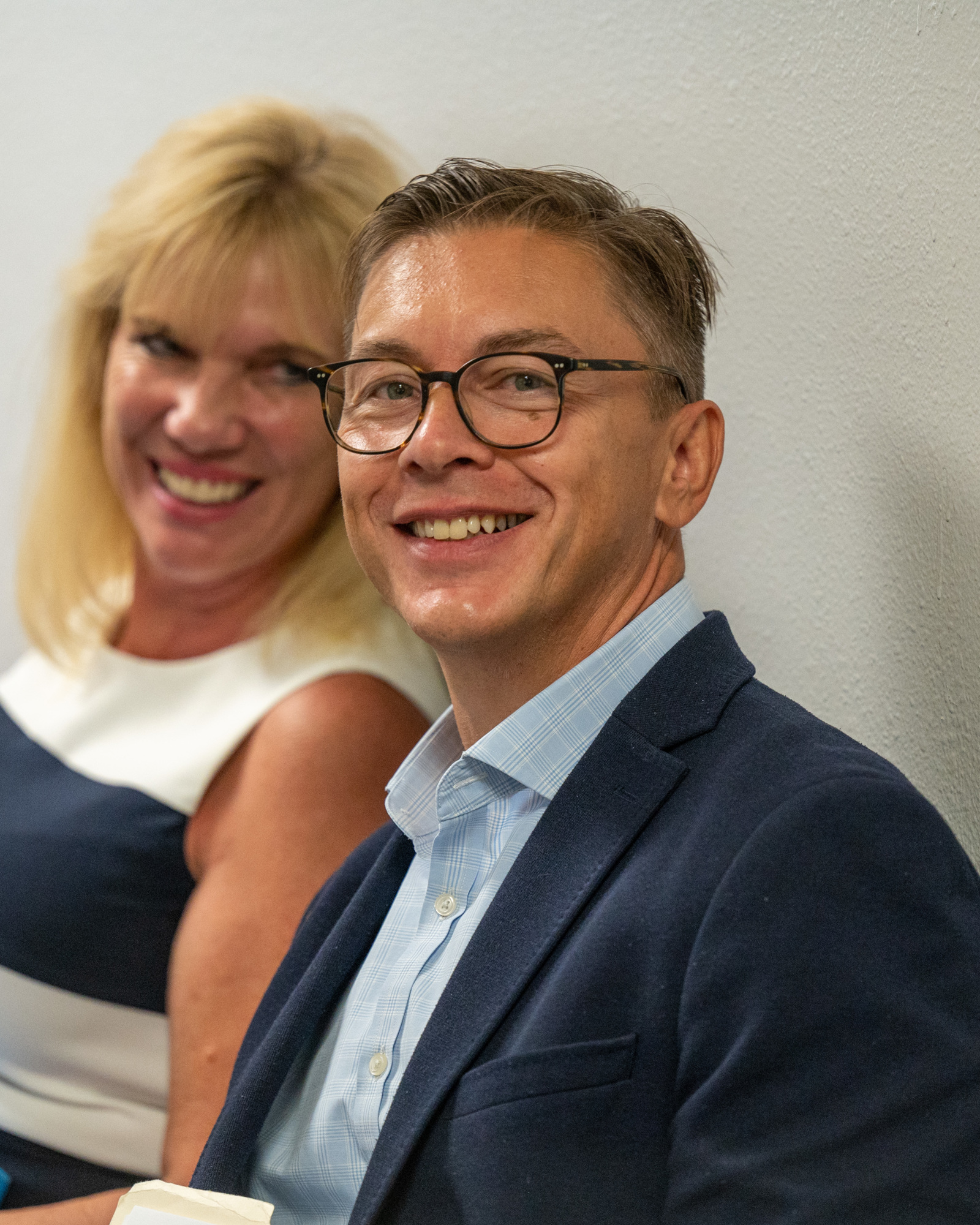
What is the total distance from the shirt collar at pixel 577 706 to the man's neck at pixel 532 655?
0.08ft

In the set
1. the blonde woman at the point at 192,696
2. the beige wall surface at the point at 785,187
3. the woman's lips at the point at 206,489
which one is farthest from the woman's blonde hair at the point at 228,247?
the beige wall surface at the point at 785,187

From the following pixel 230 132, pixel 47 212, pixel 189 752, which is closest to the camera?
pixel 189 752

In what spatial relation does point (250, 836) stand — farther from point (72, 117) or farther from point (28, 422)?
point (72, 117)

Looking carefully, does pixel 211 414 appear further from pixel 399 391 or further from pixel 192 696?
pixel 399 391

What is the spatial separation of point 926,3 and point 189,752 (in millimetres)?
1109

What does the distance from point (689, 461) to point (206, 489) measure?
0.80 meters

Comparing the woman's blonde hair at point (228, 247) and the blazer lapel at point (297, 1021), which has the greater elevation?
the woman's blonde hair at point (228, 247)

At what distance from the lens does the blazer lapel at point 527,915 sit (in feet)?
2.82

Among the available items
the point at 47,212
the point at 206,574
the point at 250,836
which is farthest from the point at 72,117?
the point at 250,836

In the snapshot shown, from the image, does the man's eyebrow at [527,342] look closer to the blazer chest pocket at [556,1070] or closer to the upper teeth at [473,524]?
the upper teeth at [473,524]

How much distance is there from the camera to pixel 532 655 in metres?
1.04

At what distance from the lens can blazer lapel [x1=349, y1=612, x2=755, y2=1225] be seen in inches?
33.9

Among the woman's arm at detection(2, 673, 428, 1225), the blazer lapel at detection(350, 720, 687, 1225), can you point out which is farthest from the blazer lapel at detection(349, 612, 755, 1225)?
the woman's arm at detection(2, 673, 428, 1225)

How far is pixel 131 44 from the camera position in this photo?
2.08 metres
